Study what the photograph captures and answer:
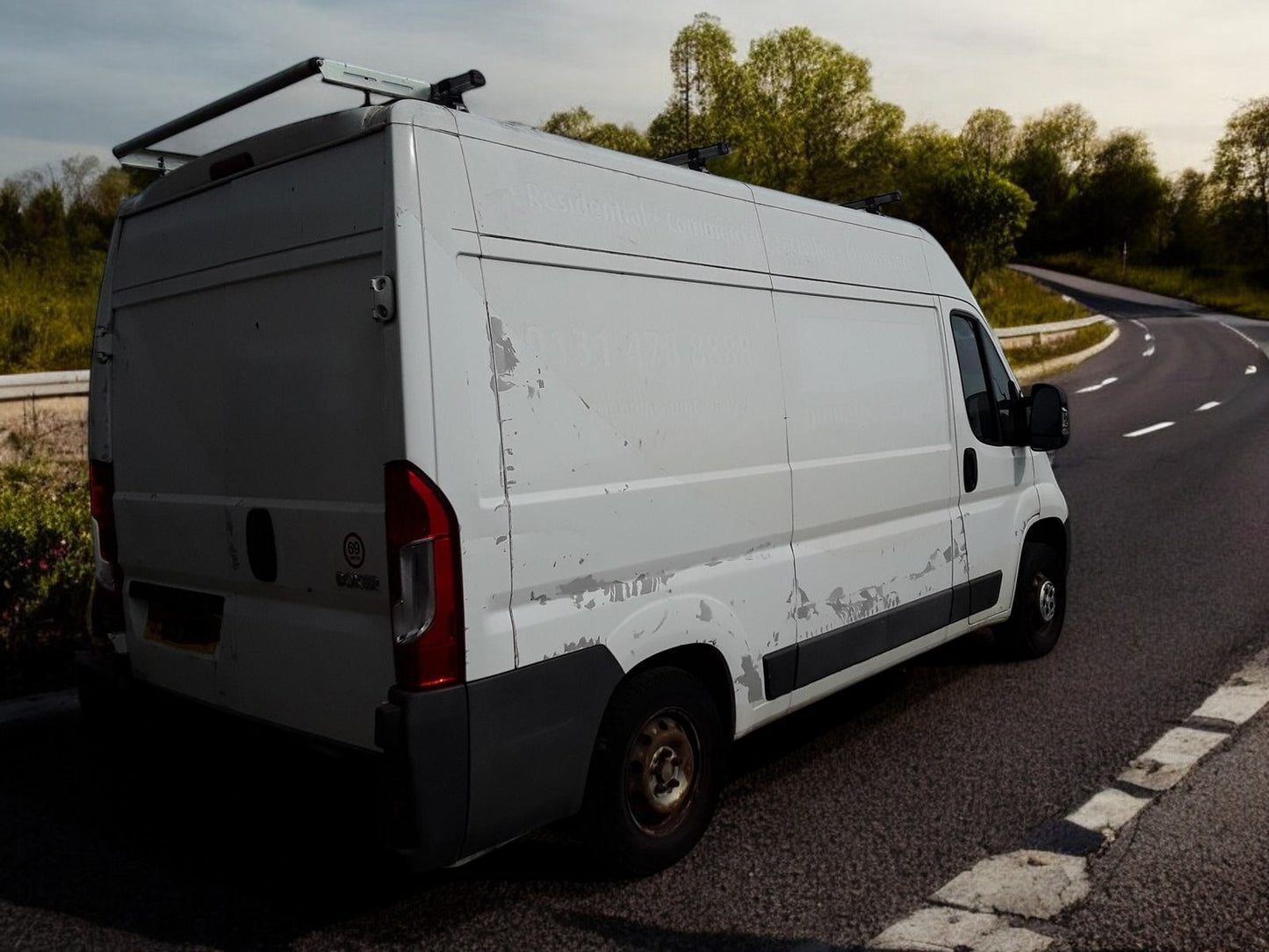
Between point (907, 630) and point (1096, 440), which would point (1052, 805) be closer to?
point (907, 630)

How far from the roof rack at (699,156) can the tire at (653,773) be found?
186 centimetres

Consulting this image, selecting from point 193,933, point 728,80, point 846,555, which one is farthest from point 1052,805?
point 728,80

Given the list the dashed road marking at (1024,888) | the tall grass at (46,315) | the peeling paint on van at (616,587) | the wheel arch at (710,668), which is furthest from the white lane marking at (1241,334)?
the peeling paint on van at (616,587)

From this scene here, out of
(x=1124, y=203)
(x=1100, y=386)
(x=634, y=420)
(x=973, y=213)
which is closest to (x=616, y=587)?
(x=634, y=420)

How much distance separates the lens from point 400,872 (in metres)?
3.49

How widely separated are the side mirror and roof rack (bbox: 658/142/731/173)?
1.98 m

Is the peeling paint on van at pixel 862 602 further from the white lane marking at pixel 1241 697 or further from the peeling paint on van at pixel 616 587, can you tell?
the white lane marking at pixel 1241 697

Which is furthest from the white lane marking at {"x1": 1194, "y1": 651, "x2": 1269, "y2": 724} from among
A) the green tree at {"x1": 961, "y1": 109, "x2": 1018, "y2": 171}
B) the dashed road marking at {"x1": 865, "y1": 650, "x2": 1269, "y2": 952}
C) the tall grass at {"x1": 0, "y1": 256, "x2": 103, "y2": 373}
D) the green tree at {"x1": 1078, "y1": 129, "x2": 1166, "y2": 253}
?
the green tree at {"x1": 961, "y1": 109, "x2": 1018, "y2": 171}

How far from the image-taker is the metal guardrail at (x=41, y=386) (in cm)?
829

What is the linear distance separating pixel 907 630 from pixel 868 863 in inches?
51.1

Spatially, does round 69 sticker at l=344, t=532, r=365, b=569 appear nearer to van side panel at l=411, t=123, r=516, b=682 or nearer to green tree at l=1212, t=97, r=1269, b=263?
van side panel at l=411, t=123, r=516, b=682

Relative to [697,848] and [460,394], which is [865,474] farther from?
[460,394]

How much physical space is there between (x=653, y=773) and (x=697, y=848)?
0.37 m

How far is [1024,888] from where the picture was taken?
3.28 metres
